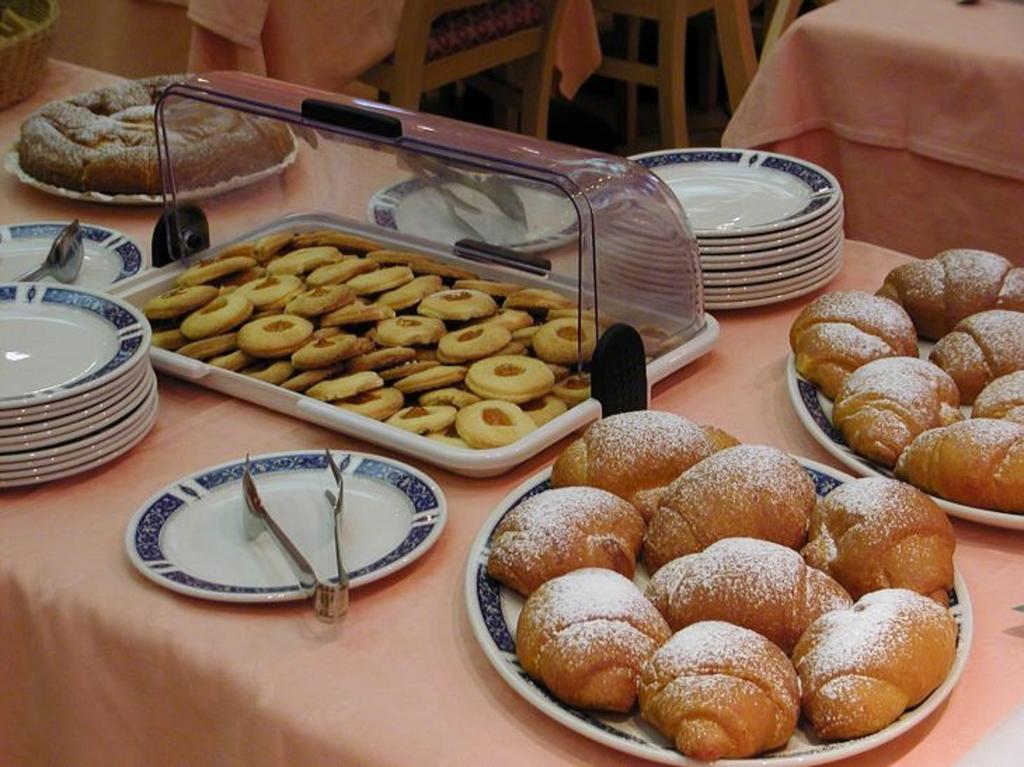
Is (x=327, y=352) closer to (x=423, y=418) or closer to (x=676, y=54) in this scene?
(x=423, y=418)

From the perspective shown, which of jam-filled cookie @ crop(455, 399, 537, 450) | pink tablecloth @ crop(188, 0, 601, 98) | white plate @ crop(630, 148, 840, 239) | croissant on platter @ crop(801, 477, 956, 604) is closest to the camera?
croissant on platter @ crop(801, 477, 956, 604)

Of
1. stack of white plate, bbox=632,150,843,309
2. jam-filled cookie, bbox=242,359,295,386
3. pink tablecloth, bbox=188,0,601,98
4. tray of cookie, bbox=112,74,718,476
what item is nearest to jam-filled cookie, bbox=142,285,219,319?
tray of cookie, bbox=112,74,718,476

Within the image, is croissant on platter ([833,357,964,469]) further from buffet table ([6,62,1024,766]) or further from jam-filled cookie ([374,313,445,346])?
jam-filled cookie ([374,313,445,346])

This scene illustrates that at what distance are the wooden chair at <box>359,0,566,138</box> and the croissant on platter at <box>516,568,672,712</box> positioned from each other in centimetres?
194

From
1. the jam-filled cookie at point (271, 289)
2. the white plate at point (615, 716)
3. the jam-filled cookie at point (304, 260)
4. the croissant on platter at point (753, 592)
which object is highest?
the croissant on platter at point (753, 592)

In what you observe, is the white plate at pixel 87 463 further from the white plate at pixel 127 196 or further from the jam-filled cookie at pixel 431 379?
the white plate at pixel 127 196

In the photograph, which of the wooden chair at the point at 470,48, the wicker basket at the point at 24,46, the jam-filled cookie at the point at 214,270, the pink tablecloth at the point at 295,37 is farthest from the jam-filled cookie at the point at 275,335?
the wooden chair at the point at 470,48

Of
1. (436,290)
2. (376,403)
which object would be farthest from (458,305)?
(376,403)

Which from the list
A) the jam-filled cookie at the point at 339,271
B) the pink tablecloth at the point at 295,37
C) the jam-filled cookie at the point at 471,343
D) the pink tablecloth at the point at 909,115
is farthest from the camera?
the pink tablecloth at the point at 295,37

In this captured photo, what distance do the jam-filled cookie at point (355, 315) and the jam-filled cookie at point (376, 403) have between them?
0.09 meters

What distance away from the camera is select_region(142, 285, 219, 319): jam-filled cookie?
1219 mm

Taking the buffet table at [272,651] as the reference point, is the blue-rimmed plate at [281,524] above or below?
above

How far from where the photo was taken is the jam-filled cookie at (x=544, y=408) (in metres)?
1.06

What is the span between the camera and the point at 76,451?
1018mm
